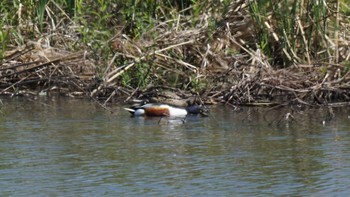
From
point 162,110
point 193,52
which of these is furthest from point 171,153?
point 193,52

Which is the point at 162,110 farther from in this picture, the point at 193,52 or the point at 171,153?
the point at 171,153

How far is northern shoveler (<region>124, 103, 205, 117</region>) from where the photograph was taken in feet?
34.8

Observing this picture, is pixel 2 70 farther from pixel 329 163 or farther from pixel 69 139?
pixel 329 163

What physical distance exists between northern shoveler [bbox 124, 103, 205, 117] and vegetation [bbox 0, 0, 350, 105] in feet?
2.05

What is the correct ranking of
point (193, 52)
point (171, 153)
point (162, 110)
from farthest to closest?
point (193, 52), point (162, 110), point (171, 153)

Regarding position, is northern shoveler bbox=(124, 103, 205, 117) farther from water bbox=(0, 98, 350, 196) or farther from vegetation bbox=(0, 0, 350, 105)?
vegetation bbox=(0, 0, 350, 105)

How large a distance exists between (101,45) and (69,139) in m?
3.17

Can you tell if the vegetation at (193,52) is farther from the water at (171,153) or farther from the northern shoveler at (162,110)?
the northern shoveler at (162,110)

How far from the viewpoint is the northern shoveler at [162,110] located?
10.6m

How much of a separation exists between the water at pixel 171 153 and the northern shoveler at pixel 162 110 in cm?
14

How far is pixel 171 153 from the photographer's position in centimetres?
848

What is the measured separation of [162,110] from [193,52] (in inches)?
67.8

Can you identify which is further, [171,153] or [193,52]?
[193,52]

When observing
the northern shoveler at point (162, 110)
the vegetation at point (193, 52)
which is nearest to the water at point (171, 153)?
the northern shoveler at point (162, 110)
